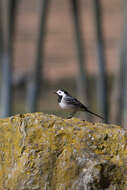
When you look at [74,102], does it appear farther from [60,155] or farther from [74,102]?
[60,155]

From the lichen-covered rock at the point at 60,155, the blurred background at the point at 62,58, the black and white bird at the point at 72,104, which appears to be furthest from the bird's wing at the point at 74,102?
the blurred background at the point at 62,58

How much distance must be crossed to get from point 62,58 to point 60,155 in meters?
35.5

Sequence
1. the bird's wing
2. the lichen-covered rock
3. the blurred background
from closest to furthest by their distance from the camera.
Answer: the lichen-covered rock → the bird's wing → the blurred background

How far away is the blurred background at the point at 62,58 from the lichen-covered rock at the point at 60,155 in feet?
29.3

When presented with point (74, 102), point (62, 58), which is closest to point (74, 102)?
point (74, 102)

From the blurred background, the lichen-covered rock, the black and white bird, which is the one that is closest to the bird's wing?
the black and white bird

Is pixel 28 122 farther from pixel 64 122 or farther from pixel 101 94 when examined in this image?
pixel 101 94

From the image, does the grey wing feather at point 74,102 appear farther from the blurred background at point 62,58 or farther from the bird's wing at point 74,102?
the blurred background at point 62,58

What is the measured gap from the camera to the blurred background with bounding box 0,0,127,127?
1528 cm

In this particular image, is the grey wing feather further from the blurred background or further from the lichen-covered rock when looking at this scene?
the blurred background

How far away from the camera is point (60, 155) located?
577 cm

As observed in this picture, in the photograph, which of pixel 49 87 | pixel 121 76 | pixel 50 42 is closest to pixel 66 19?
pixel 50 42

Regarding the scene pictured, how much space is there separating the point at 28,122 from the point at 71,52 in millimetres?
36280

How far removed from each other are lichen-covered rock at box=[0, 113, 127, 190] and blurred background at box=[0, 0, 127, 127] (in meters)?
8.92
